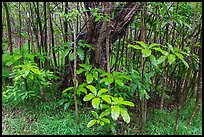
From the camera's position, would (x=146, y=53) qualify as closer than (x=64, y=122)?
Yes

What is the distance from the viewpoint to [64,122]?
1.94 meters

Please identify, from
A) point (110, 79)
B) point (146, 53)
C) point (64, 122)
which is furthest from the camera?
point (64, 122)

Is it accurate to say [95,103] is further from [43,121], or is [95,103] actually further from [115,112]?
[43,121]

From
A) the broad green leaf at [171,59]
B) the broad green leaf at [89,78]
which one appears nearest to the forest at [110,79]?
the broad green leaf at [89,78]

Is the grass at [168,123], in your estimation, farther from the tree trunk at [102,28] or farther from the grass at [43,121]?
the tree trunk at [102,28]

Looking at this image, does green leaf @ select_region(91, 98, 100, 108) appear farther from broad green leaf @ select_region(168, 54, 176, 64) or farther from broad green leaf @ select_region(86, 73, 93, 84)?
broad green leaf @ select_region(168, 54, 176, 64)

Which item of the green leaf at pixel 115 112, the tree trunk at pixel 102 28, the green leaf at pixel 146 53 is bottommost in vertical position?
the green leaf at pixel 115 112

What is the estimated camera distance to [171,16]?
1743 mm

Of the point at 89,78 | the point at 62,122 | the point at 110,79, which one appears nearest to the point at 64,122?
the point at 62,122

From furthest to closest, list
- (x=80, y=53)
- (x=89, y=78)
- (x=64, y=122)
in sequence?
1. (x=64, y=122)
2. (x=80, y=53)
3. (x=89, y=78)

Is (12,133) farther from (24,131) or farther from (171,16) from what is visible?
(171,16)

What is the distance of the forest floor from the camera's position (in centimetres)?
188

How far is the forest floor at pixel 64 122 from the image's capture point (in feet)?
6.15

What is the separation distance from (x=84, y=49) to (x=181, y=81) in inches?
42.3
